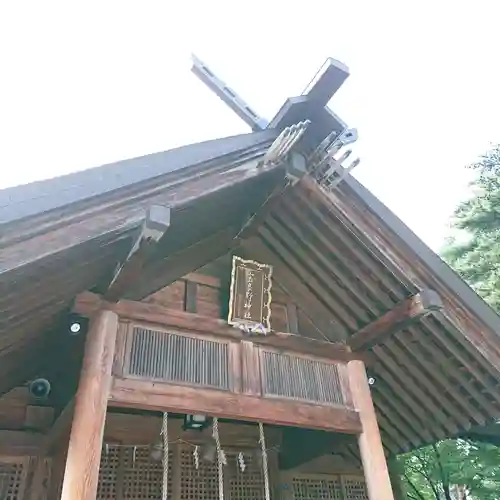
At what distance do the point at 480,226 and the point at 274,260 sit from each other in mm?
8229

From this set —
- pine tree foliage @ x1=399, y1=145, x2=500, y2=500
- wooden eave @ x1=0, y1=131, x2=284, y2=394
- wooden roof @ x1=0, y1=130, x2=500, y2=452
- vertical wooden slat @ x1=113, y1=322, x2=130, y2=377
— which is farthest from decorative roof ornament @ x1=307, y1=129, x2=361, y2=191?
pine tree foliage @ x1=399, y1=145, x2=500, y2=500

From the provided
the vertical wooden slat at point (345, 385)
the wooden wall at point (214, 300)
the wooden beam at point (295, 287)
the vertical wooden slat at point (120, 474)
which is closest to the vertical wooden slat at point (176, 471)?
the vertical wooden slat at point (120, 474)

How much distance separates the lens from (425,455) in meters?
11.8

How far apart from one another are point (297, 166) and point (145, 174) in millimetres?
1830

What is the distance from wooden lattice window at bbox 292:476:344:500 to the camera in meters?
6.85

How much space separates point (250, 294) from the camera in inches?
224

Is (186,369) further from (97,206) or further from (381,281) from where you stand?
(381,281)

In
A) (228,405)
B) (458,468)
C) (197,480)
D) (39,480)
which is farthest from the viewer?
(458,468)

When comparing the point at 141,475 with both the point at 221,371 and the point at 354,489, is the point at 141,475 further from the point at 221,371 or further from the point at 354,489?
the point at 354,489

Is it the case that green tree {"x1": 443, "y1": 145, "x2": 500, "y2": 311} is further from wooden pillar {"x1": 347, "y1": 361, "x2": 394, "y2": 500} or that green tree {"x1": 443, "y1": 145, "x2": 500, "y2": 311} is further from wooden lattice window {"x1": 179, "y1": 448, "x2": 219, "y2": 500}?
wooden lattice window {"x1": 179, "y1": 448, "x2": 219, "y2": 500}

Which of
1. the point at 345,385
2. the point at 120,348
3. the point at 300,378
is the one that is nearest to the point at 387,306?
the point at 345,385

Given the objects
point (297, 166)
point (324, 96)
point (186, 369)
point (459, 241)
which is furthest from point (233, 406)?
point (459, 241)

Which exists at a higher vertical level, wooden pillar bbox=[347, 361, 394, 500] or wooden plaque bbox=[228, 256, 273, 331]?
wooden plaque bbox=[228, 256, 273, 331]

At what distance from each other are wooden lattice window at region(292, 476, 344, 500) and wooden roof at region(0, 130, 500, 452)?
3.30 feet
